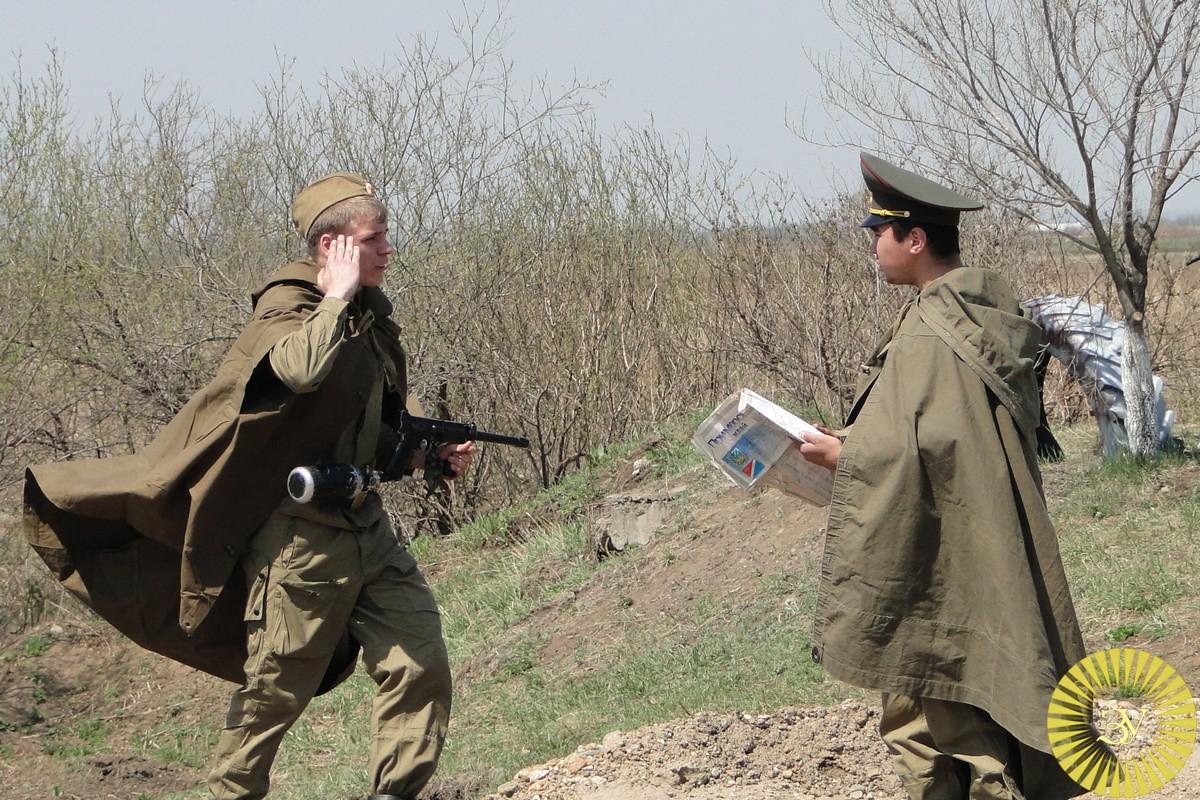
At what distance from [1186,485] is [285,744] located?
552 cm

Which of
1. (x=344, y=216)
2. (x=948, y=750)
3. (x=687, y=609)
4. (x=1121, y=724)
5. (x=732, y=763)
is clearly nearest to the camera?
(x=948, y=750)

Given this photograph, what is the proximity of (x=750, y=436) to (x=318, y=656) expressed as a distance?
1505mm

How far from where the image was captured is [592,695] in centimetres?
684

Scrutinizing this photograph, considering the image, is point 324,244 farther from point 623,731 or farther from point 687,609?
point 687,609

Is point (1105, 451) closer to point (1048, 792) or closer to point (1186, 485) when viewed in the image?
point (1186, 485)

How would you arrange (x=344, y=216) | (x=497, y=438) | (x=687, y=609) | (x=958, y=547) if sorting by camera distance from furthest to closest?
(x=687, y=609)
(x=497, y=438)
(x=344, y=216)
(x=958, y=547)

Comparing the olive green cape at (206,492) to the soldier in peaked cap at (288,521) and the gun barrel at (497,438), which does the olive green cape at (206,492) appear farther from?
the gun barrel at (497,438)

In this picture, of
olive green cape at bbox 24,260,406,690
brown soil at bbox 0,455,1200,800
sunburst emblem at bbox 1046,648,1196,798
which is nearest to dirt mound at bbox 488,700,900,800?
brown soil at bbox 0,455,1200,800

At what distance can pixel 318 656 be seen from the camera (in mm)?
4031

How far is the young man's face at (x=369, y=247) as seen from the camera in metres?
4.09

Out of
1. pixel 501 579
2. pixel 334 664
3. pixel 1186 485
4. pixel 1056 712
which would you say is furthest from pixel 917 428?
pixel 501 579

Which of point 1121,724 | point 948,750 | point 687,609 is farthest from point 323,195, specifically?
point 687,609

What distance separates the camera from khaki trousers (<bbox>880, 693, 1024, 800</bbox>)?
3.50 meters

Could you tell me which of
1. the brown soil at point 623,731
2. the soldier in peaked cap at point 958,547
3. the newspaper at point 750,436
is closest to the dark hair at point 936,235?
the soldier in peaked cap at point 958,547
